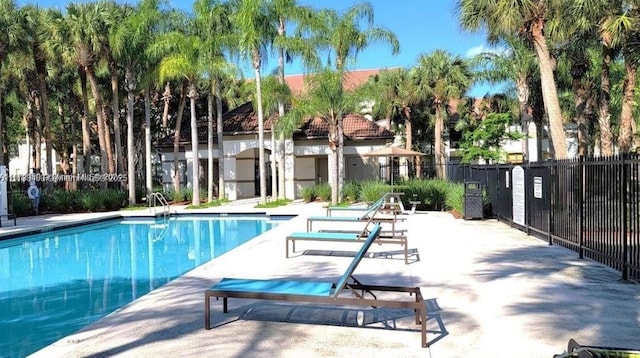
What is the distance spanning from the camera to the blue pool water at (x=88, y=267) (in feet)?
21.4

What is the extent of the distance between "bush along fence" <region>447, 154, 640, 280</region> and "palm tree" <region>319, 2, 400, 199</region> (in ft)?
36.0

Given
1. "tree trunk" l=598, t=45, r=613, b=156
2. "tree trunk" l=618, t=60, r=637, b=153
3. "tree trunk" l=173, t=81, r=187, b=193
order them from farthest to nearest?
"tree trunk" l=173, t=81, r=187, b=193 < "tree trunk" l=598, t=45, r=613, b=156 < "tree trunk" l=618, t=60, r=637, b=153

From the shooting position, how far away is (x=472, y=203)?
49.5ft

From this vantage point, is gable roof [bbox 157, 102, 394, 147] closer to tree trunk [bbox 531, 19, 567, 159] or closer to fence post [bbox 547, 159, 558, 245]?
tree trunk [bbox 531, 19, 567, 159]

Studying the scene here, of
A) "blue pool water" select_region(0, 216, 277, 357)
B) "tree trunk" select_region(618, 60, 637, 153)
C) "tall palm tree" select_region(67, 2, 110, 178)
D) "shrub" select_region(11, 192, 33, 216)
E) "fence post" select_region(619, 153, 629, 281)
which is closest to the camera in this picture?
"blue pool water" select_region(0, 216, 277, 357)

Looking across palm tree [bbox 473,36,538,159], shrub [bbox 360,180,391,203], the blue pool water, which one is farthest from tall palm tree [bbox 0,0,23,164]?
palm tree [bbox 473,36,538,159]

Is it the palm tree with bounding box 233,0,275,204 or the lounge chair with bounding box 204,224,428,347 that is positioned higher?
the palm tree with bounding box 233,0,275,204

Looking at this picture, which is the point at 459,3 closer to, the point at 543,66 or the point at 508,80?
the point at 543,66

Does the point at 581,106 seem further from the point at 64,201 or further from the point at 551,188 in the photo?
the point at 64,201

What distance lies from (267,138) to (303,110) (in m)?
7.25

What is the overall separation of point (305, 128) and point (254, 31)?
25.8 ft

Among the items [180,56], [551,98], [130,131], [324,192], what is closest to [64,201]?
[130,131]

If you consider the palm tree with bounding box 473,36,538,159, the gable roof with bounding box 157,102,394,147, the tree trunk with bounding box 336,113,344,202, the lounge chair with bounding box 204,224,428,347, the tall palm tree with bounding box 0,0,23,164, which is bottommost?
the lounge chair with bounding box 204,224,428,347

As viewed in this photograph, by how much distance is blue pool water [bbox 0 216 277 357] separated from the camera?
6520 mm
